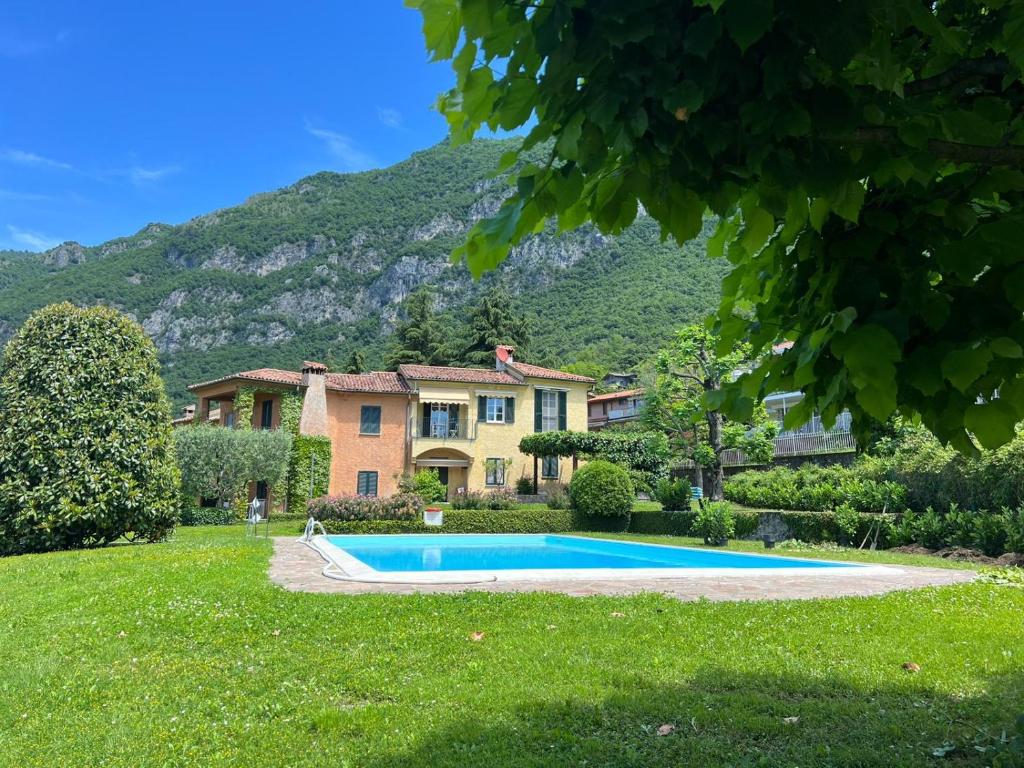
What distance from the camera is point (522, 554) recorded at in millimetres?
18125

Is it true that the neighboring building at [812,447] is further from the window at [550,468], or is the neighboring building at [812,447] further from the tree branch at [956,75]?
the tree branch at [956,75]

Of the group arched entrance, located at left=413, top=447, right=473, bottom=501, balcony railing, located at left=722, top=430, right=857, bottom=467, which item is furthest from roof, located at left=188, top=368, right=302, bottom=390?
balcony railing, located at left=722, top=430, right=857, bottom=467

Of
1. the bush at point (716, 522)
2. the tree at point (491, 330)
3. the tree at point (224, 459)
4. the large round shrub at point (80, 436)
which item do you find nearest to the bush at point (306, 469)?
the tree at point (224, 459)

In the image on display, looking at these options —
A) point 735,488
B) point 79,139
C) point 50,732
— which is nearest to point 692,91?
point 50,732

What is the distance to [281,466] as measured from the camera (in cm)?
2644

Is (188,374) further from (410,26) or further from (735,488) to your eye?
(410,26)

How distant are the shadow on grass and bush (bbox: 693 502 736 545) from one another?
43.5ft

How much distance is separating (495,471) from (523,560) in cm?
1760

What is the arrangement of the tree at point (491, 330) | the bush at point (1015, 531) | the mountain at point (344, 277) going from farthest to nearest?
the mountain at point (344, 277)
the tree at point (491, 330)
the bush at point (1015, 531)

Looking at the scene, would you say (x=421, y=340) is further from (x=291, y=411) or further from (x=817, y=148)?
(x=817, y=148)

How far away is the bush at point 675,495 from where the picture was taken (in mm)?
22719

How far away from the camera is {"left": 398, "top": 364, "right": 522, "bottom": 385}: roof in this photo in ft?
107

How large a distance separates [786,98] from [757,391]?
95 centimetres

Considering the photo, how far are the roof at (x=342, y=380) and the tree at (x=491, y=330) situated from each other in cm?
1564
